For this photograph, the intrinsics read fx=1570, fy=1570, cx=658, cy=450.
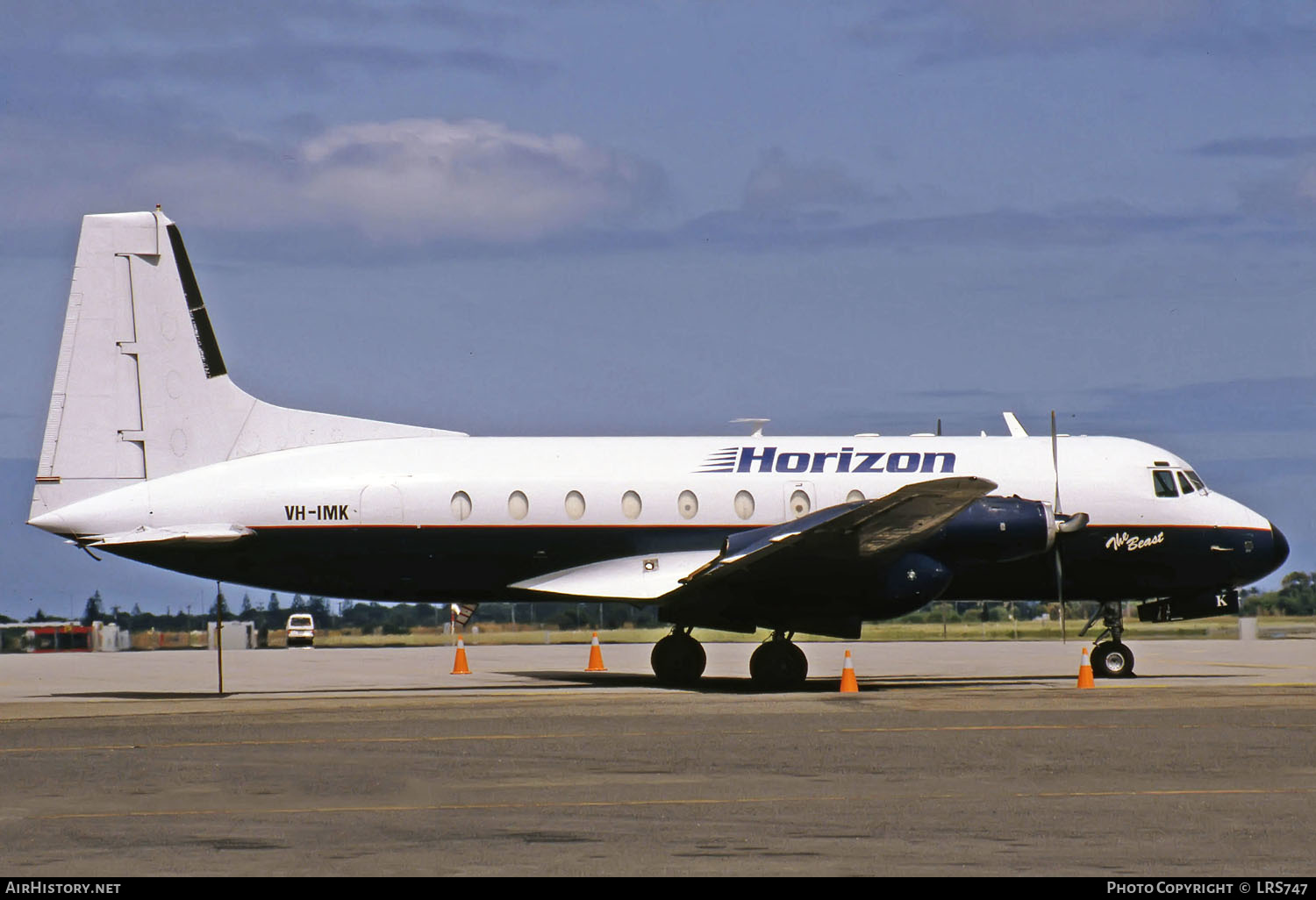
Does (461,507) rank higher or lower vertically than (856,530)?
higher

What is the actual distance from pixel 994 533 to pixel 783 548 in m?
3.38

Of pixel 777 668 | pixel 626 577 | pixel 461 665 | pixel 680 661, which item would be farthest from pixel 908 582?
pixel 461 665

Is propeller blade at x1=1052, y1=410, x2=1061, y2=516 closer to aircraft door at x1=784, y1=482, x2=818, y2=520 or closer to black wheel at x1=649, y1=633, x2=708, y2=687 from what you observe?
aircraft door at x1=784, y1=482, x2=818, y2=520

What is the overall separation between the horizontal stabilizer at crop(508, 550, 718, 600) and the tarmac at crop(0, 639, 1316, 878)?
5.10ft

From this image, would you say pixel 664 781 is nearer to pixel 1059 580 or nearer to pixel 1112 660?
pixel 1059 580

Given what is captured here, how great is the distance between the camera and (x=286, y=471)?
24.1m

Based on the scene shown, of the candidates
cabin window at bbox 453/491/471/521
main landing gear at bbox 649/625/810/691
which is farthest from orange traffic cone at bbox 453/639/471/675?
cabin window at bbox 453/491/471/521

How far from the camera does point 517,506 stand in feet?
80.6

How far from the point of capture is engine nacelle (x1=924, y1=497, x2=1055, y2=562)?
927 inches

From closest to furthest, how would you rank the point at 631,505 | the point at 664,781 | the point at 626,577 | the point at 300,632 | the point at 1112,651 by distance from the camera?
1. the point at 664,781
2. the point at 626,577
3. the point at 631,505
4. the point at 1112,651
5. the point at 300,632

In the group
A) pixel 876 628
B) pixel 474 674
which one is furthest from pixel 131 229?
pixel 876 628

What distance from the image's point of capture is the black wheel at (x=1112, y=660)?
26.3m

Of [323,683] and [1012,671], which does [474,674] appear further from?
[1012,671]

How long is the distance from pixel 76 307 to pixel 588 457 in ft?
26.7
